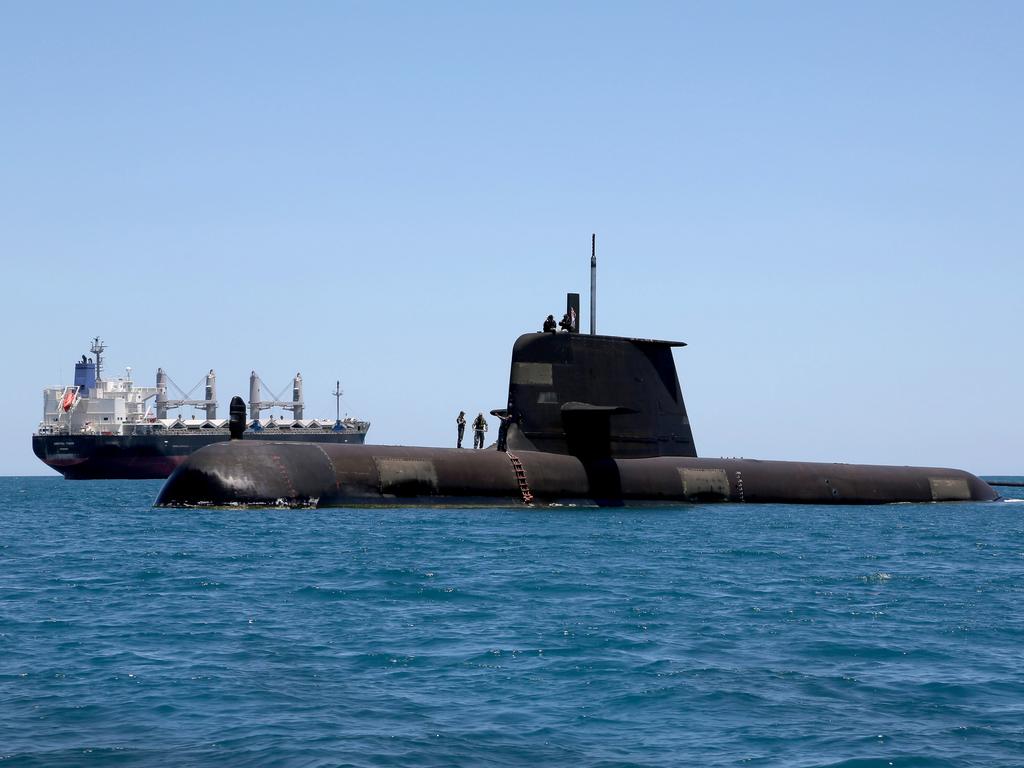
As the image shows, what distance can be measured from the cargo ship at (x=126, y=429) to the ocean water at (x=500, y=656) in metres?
89.3

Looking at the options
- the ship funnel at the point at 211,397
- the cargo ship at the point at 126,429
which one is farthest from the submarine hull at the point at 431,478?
the ship funnel at the point at 211,397

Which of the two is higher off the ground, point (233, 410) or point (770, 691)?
point (233, 410)

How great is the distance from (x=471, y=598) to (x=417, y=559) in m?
5.00

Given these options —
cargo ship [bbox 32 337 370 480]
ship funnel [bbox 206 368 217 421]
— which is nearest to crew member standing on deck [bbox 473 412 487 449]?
cargo ship [bbox 32 337 370 480]

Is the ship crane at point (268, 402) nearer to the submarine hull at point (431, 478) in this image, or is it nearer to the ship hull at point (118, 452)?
the ship hull at point (118, 452)

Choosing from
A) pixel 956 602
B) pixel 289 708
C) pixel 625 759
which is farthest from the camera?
pixel 956 602

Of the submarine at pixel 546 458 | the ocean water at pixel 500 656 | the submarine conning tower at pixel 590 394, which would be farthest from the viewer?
the submarine conning tower at pixel 590 394

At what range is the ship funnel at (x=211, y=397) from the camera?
135 meters

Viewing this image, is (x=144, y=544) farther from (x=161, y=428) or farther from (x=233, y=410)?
(x=161, y=428)

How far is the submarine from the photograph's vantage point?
3152 cm

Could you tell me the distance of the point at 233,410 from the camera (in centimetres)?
3441

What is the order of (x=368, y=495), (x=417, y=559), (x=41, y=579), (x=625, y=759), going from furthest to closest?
(x=368, y=495) < (x=417, y=559) < (x=41, y=579) < (x=625, y=759)

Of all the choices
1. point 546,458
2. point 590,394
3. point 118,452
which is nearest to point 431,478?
point 546,458

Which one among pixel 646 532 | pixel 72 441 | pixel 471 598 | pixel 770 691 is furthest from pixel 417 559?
pixel 72 441
